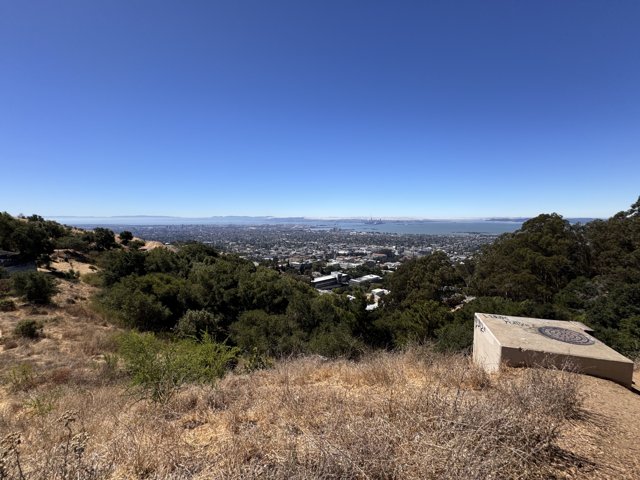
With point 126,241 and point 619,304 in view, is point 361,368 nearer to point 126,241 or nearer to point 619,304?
point 619,304

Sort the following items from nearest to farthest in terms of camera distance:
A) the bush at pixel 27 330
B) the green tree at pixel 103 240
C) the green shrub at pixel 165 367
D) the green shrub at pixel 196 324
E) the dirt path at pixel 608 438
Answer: the dirt path at pixel 608 438
the green shrub at pixel 165 367
the bush at pixel 27 330
the green shrub at pixel 196 324
the green tree at pixel 103 240

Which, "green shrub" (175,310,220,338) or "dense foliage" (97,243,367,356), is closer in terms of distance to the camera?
"dense foliage" (97,243,367,356)

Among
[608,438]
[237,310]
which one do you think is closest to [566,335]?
[608,438]

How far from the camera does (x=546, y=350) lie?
5008 millimetres

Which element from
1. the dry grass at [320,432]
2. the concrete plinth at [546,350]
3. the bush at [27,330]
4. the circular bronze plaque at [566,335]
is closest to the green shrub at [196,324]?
the bush at [27,330]

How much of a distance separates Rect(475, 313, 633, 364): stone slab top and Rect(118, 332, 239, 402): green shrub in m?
5.21

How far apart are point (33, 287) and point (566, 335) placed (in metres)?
19.6

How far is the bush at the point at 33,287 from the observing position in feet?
45.1

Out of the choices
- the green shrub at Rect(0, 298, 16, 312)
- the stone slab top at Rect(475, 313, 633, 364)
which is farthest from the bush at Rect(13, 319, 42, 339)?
the stone slab top at Rect(475, 313, 633, 364)

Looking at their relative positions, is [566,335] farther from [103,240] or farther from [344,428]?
[103,240]

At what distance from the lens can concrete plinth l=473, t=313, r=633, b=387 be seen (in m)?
4.78

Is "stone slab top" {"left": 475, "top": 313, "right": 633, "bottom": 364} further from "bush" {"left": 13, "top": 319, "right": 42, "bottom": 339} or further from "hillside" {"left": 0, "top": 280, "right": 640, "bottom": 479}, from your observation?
"bush" {"left": 13, "top": 319, "right": 42, "bottom": 339}

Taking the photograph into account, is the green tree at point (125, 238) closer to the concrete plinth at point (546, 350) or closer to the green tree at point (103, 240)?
the green tree at point (103, 240)

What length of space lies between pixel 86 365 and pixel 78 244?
27541mm
